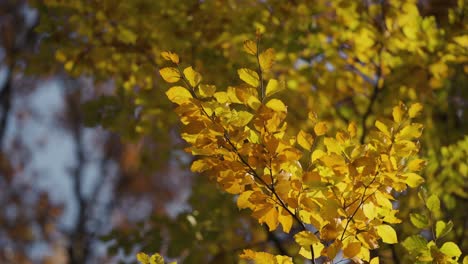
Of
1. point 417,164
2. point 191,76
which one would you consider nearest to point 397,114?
point 417,164

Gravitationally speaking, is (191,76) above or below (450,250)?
above

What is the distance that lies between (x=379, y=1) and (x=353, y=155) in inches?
80.6

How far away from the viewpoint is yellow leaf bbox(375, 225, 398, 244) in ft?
5.47

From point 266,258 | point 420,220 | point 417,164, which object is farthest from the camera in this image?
point 420,220

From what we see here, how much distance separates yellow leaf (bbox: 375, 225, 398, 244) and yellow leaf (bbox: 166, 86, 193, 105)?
74 cm

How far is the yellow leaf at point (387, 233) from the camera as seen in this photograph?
1666 millimetres

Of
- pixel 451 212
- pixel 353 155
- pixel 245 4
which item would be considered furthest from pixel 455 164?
pixel 353 155

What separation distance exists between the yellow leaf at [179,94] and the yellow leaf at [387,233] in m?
0.74

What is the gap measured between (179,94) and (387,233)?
0.80 m

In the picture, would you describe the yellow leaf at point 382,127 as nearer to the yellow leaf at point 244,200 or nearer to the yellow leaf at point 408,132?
the yellow leaf at point 408,132

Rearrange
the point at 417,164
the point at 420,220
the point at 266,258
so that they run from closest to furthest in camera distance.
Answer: the point at 266,258
the point at 417,164
the point at 420,220

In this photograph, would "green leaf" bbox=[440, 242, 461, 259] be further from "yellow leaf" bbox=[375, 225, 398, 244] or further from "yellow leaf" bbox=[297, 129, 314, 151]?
"yellow leaf" bbox=[297, 129, 314, 151]

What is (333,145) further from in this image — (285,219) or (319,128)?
(285,219)

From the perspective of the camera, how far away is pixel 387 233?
1.68m
